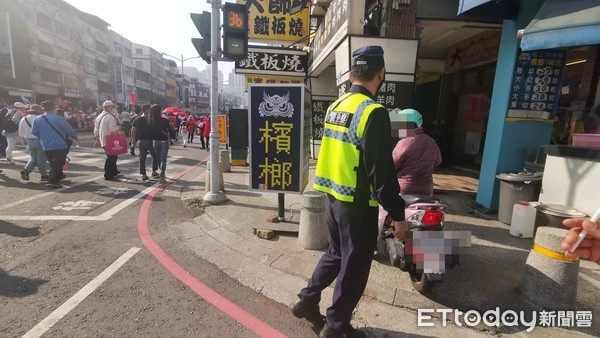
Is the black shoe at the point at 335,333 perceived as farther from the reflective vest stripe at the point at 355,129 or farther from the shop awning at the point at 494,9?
the shop awning at the point at 494,9

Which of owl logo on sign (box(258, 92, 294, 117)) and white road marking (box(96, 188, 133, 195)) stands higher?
owl logo on sign (box(258, 92, 294, 117))

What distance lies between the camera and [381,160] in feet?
6.55

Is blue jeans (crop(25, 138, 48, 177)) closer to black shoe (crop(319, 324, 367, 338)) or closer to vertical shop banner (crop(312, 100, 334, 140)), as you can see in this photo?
vertical shop banner (crop(312, 100, 334, 140))

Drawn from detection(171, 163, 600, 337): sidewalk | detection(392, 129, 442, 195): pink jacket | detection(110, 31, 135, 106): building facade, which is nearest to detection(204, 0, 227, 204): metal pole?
detection(171, 163, 600, 337): sidewalk

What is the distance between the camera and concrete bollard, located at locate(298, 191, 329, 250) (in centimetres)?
402

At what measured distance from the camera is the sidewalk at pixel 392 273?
2.73 metres

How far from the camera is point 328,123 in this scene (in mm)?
2369

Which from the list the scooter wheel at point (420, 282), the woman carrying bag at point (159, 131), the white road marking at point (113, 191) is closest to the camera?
the scooter wheel at point (420, 282)

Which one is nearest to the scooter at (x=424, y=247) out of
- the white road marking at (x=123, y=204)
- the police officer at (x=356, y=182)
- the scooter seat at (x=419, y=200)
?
the scooter seat at (x=419, y=200)

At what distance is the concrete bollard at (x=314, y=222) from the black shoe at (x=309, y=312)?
1.46 metres

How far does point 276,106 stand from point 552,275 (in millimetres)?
3720

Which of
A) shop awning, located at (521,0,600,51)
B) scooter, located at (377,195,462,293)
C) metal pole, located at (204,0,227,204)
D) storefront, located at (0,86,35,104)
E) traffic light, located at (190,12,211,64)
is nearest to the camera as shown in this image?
scooter, located at (377,195,462,293)

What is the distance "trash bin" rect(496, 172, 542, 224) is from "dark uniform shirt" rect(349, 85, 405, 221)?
3901 millimetres

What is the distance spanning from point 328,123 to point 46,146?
7.26 m
